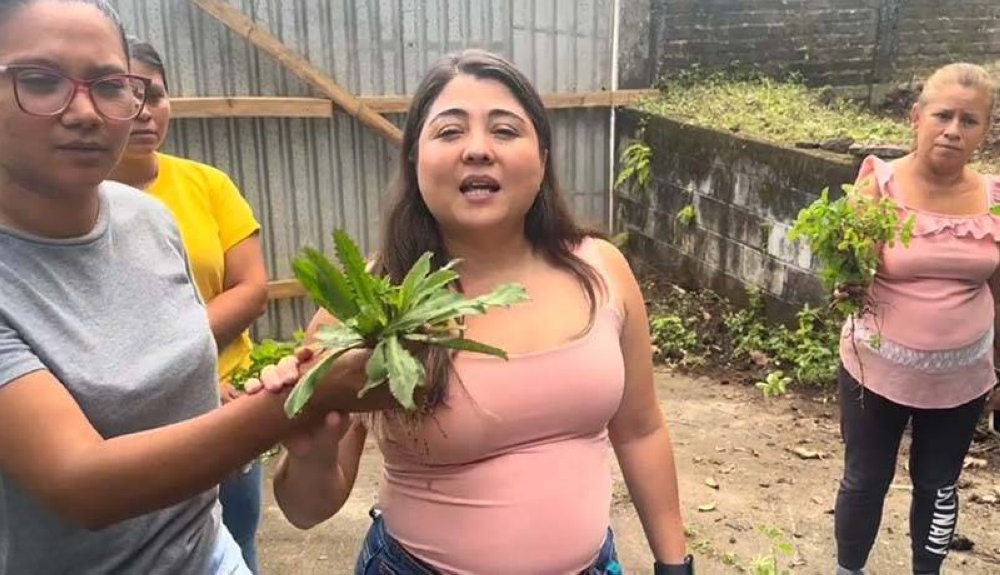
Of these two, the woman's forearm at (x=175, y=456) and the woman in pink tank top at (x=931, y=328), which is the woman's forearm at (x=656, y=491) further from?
the woman in pink tank top at (x=931, y=328)

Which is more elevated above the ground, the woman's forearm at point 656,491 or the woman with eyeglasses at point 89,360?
the woman with eyeglasses at point 89,360

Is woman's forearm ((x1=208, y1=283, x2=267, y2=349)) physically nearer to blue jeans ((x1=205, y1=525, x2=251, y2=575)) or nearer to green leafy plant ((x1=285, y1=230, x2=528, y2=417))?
blue jeans ((x1=205, y1=525, x2=251, y2=575))

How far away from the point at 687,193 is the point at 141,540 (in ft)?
17.9

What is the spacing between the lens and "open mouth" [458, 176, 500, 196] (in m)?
1.73

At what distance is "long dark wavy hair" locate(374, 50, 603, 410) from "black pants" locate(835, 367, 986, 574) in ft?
5.55

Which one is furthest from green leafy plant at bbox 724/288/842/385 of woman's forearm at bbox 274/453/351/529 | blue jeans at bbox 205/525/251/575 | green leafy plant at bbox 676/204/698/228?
blue jeans at bbox 205/525/251/575

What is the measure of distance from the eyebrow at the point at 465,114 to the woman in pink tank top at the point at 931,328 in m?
1.86

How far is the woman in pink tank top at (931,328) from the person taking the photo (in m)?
2.99

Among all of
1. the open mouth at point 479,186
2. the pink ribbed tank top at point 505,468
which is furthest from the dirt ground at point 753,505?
the open mouth at point 479,186

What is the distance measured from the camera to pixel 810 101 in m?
6.75

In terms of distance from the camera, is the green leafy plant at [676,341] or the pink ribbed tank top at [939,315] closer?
the pink ribbed tank top at [939,315]

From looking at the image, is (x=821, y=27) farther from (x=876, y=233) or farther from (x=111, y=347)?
(x=111, y=347)

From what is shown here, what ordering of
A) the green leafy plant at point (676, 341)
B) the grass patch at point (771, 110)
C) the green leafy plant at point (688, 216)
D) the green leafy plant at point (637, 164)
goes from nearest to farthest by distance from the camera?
1. the grass patch at point (771, 110)
2. the green leafy plant at point (676, 341)
3. the green leafy plant at point (688, 216)
4. the green leafy plant at point (637, 164)

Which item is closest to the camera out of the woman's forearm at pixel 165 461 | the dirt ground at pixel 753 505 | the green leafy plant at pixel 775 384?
the woman's forearm at pixel 165 461
